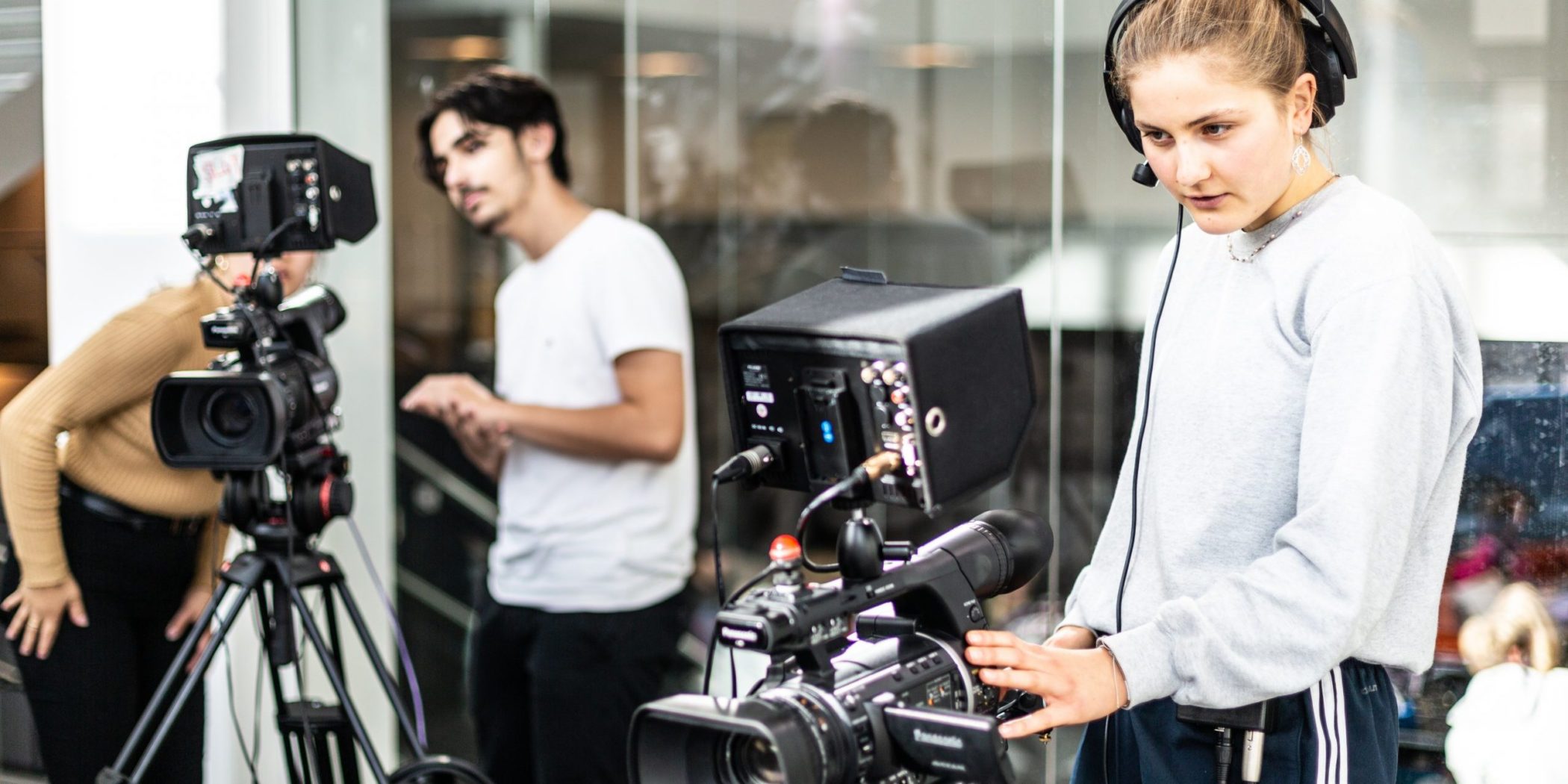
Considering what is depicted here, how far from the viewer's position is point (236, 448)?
1.86 m

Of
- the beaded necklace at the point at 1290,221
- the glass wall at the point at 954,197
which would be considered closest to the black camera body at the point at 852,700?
the beaded necklace at the point at 1290,221

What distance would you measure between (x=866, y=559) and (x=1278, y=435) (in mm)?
361

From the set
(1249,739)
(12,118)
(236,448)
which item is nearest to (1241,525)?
(1249,739)

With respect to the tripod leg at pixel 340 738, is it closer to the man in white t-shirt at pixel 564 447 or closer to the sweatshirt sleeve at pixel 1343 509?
the man in white t-shirt at pixel 564 447

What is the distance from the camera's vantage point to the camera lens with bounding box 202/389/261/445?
1.87m

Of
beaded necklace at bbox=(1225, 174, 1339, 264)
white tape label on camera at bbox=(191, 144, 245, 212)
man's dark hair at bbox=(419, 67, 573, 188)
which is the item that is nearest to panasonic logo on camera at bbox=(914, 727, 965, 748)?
beaded necklace at bbox=(1225, 174, 1339, 264)

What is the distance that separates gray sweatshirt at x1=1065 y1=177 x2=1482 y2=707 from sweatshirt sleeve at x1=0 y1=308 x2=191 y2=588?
154 centimetres

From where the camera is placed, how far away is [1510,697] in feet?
6.59

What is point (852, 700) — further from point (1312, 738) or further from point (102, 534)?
point (102, 534)

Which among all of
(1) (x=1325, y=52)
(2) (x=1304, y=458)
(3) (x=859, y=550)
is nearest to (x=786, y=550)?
(3) (x=859, y=550)

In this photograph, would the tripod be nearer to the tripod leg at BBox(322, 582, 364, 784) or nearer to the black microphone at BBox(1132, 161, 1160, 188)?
the tripod leg at BBox(322, 582, 364, 784)

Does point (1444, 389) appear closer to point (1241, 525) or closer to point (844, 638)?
point (1241, 525)

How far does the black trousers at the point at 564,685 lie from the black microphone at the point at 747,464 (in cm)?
126

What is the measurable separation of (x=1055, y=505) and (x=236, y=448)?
1.41 meters
